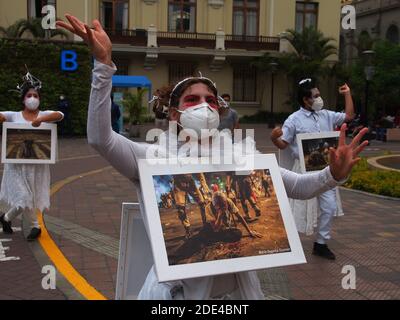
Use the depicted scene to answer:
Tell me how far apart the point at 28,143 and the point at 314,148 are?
3433mm

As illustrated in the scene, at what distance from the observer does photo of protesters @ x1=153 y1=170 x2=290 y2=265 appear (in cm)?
226

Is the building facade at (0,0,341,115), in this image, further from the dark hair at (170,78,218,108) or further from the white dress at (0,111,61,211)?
the dark hair at (170,78,218,108)

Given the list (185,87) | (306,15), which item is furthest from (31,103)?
(306,15)

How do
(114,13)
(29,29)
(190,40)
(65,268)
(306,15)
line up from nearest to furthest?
(65,268) < (29,29) < (114,13) < (190,40) < (306,15)

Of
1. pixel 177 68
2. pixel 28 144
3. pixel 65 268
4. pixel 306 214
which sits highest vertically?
pixel 177 68

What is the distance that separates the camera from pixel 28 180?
21.3 feet

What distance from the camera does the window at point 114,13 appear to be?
30812 millimetres

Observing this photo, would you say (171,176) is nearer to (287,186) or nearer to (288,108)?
(287,186)

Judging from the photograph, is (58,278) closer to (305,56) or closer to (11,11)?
(11,11)

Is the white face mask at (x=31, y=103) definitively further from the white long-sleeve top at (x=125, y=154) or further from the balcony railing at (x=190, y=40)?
the balcony railing at (x=190, y=40)

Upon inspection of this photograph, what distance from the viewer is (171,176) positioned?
2.32 m

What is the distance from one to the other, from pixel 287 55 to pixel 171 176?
29865 millimetres

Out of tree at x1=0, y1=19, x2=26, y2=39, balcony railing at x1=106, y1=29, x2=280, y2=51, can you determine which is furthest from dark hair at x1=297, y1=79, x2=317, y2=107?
balcony railing at x1=106, y1=29, x2=280, y2=51
